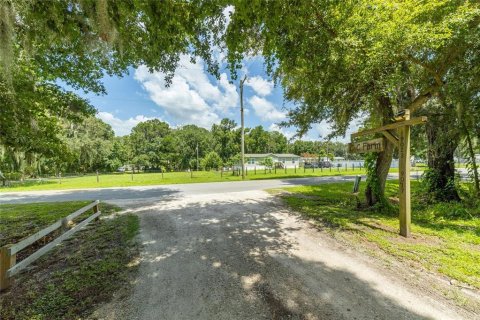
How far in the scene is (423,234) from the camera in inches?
178

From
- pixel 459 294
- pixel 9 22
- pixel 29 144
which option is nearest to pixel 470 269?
pixel 459 294

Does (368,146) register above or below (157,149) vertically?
below

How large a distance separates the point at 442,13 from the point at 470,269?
15.5 ft

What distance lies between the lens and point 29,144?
16.1ft

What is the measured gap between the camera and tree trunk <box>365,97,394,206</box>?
20.2ft

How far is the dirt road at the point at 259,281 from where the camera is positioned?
2361mm

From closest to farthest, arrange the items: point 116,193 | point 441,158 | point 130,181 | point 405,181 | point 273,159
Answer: point 405,181, point 441,158, point 116,193, point 130,181, point 273,159

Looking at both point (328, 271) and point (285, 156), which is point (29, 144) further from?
point (285, 156)

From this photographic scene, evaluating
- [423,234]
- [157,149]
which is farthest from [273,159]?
[423,234]

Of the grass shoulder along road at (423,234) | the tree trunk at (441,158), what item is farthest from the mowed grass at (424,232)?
the tree trunk at (441,158)

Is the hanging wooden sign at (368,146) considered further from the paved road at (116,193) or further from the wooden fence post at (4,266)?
the wooden fence post at (4,266)

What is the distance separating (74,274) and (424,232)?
636cm

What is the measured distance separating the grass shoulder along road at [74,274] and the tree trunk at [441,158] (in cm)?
911

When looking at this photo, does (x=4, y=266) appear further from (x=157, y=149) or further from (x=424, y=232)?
(x=157, y=149)
